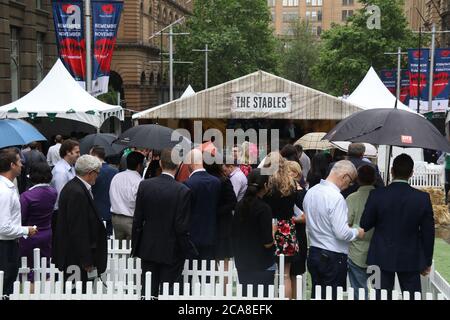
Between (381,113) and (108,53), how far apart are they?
1453 centimetres

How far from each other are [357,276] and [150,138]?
413 cm

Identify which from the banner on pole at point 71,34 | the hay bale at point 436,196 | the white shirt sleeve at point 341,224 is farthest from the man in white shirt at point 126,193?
the banner on pole at point 71,34

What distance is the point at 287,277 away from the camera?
8.02 metres

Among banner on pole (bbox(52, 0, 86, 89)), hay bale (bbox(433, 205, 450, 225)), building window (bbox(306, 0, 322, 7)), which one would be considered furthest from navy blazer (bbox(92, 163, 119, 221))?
building window (bbox(306, 0, 322, 7))

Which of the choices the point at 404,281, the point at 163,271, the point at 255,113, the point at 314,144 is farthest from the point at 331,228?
the point at 255,113

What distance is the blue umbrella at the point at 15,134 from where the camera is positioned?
31.7ft

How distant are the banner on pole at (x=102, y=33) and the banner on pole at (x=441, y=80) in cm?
1436

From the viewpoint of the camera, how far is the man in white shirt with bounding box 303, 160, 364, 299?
6742 mm

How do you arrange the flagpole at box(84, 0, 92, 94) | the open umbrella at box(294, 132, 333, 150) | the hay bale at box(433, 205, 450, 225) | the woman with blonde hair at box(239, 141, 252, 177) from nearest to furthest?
the woman with blonde hair at box(239, 141, 252, 177) → the hay bale at box(433, 205, 450, 225) → the open umbrella at box(294, 132, 333, 150) → the flagpole at box(84, 0, 92, 94)

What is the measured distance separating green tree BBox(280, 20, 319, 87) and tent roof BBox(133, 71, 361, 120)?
213 ft

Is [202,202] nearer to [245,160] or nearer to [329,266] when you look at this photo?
[329,266]

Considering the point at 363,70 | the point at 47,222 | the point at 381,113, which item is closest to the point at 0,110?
the point at 47,222

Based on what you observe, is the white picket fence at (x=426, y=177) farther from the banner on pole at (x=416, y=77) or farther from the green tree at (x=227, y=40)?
the green tree at (x=227, y=40)

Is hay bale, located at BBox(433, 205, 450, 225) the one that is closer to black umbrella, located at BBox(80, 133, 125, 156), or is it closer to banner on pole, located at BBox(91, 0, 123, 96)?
black umbrella, located at BBox(80, 133, 125, 156)
